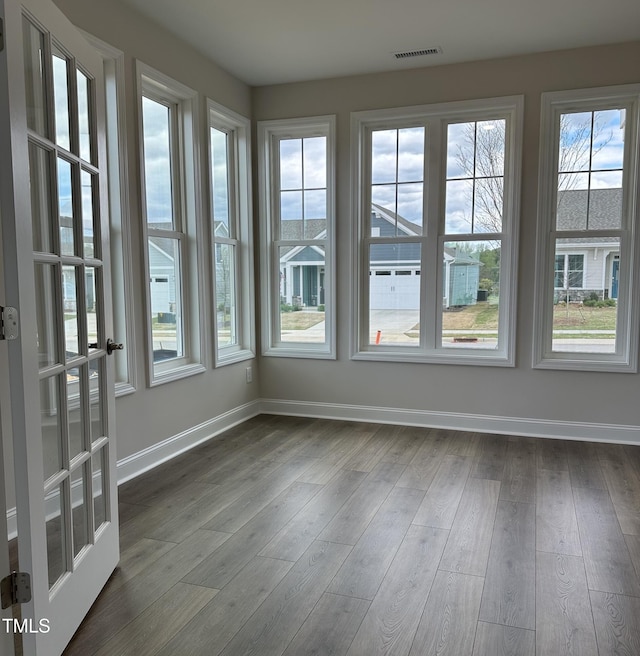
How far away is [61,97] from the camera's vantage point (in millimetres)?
1932

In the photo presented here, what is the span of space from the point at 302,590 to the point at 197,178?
2.91m

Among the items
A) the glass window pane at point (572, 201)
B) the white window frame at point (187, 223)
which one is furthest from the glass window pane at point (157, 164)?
the glass window pane at point (572, 201)

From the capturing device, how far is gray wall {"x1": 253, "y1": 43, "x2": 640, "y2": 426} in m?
4.07

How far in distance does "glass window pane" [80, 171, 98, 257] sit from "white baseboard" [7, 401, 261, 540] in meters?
1.33

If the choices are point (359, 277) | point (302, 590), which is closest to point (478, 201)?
point (359, 277)

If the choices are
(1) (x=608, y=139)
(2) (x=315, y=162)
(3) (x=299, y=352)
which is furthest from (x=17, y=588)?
(1) (x=608, y=139)

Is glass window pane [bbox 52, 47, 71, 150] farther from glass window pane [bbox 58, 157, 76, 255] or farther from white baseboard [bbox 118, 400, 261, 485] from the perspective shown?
white baseboard [bbox 118, 400, 261, 485]

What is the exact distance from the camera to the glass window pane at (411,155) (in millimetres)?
4512

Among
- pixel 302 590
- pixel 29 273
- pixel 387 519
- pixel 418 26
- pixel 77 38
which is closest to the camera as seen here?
pixel 29 273

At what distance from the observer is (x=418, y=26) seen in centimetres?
360

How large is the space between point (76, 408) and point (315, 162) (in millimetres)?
3406

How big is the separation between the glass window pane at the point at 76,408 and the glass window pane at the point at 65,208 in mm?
448

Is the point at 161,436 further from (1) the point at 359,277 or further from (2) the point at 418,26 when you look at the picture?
(2) the point at 418,26

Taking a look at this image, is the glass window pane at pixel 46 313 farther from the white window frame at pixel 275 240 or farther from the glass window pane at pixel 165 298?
the white window frame at pixel 275 240
